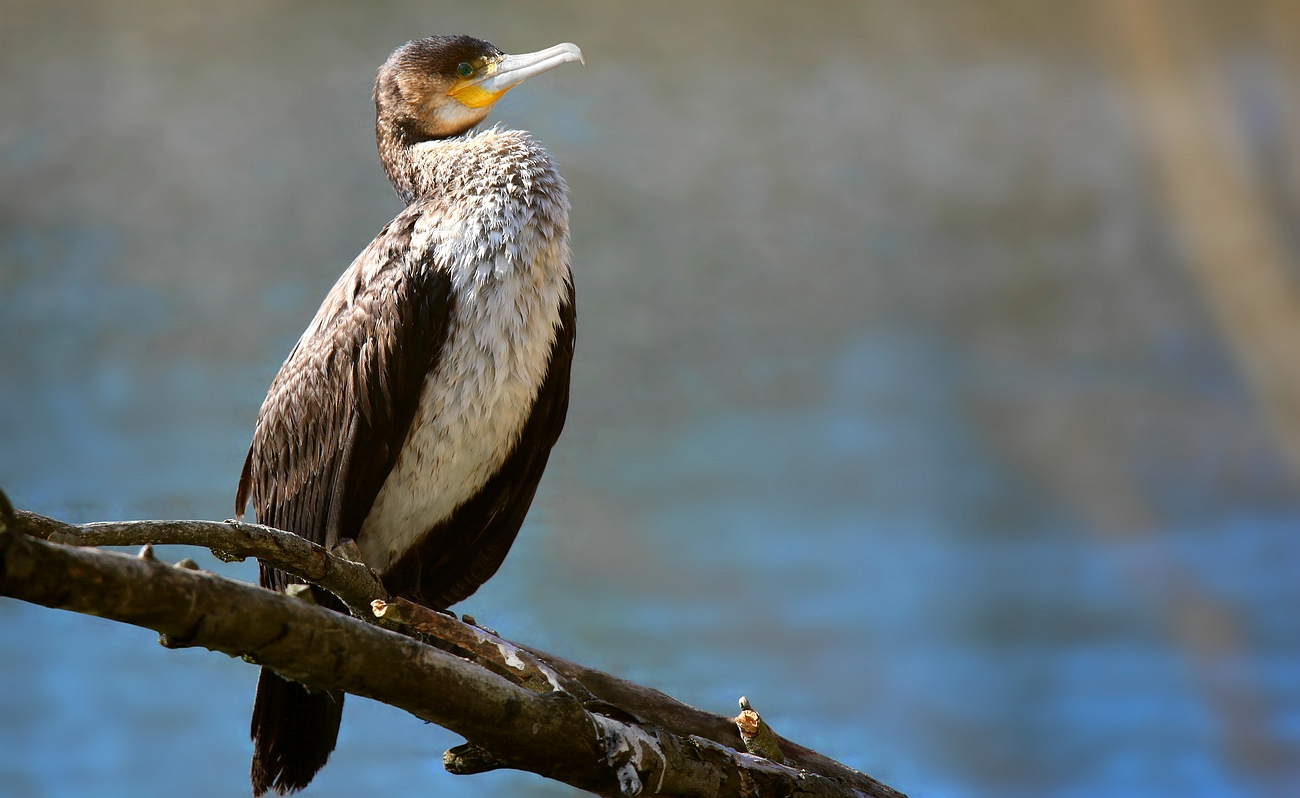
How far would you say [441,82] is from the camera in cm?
290

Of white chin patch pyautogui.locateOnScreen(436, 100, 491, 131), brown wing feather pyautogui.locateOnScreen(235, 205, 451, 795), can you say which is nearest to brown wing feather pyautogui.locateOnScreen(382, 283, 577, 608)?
brown wing feather pyautogui.locateOnScreen(235, 205, 451, 795)

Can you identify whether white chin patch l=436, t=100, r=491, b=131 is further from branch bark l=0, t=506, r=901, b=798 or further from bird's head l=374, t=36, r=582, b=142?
branch bark l=0, t=506, r=901, b=798

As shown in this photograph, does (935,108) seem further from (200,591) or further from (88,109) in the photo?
(200,591)

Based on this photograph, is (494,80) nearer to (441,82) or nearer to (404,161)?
(441,82)

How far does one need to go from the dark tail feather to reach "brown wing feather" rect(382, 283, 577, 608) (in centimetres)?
32

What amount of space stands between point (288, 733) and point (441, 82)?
1.58 m

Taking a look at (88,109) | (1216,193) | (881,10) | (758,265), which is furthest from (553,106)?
(1216,193)

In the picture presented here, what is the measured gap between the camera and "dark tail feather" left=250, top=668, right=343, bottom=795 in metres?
2.43

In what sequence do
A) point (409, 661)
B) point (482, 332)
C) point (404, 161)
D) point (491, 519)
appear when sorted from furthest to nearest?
point (404, 161) → point (491, 519) → point (482, 332) → point (409, 661)

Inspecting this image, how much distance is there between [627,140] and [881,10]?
125 cm

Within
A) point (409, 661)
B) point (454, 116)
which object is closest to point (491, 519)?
point (454, 116)

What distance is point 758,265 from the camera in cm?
526

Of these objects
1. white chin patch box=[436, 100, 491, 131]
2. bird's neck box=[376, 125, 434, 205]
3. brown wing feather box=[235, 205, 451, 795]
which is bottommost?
brown wing feather box=[235, 205, 451, 795]

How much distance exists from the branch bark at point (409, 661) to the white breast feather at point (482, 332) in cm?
50
